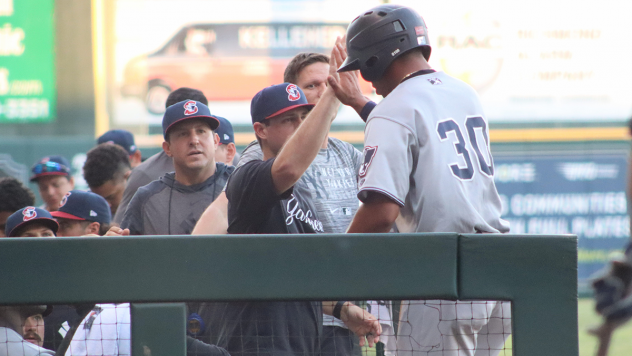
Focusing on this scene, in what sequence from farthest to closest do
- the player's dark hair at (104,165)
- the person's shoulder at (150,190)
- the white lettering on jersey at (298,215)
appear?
the player's dark hair at (104,165), the person's shoulder at (150,190), the white lettering on jersey at (298,215)

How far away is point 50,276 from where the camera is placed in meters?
1.72

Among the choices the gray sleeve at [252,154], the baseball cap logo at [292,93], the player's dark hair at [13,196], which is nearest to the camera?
the baseball cap logo at [292,93]

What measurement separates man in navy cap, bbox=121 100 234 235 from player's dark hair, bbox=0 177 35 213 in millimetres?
991

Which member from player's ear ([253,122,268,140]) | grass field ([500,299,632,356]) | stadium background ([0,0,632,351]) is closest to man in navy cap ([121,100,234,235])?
player's ear ([253,122,268,140])

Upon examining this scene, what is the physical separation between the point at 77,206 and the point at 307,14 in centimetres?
609

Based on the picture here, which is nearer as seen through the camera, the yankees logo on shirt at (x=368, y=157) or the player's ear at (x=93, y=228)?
the yankees logo on shirt at (x=368, y=157)

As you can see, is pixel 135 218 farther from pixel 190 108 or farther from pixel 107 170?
Answer: pixel 107 170

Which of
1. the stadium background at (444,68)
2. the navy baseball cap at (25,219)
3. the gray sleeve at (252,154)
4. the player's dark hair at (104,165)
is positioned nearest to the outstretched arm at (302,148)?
the gray sleeve at (252,154)

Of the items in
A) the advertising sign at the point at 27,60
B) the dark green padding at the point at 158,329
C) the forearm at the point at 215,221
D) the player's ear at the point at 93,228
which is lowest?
the dark green padding at the point at 158,329

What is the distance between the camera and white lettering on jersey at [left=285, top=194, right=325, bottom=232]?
245 cm

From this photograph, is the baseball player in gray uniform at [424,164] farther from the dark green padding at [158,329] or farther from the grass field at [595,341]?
the grass field at [595,341]

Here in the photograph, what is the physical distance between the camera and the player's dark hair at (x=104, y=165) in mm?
4297

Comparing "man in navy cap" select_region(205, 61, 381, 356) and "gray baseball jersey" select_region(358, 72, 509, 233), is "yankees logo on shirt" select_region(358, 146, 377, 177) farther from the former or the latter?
"man in navy cap" select_region(205, 61, 381, 356)

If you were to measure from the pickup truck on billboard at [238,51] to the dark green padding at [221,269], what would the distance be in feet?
24.3
